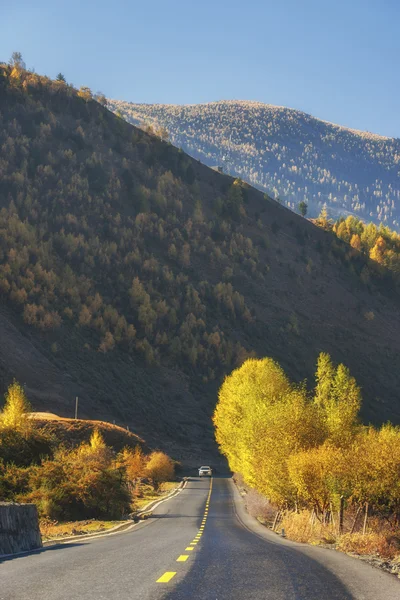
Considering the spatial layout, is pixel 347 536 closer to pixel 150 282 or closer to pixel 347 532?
pixel 347 532

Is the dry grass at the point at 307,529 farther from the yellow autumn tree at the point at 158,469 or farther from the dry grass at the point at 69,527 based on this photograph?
the yellow autumn tree at the point at 158,469

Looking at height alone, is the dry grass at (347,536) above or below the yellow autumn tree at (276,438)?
below

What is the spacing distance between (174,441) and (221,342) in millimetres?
30116

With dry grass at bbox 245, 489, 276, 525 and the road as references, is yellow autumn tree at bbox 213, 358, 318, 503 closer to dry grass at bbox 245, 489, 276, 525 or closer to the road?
dry grass at bbox 245, 489, 276, 525

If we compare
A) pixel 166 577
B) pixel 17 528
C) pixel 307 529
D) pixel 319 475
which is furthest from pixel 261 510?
pixel 166 577

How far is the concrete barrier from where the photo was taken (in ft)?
63.3

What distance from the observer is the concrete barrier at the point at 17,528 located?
1928cm

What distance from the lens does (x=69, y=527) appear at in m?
33.0

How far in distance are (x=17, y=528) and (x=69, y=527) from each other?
1330 centimetres

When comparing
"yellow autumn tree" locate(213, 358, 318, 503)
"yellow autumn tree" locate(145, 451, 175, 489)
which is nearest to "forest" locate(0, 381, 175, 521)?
"yellow autumn tree" locate(213, 358, 318, 503)

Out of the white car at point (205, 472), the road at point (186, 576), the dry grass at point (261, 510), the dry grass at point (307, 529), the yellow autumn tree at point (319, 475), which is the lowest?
the white car at point (205, 472)

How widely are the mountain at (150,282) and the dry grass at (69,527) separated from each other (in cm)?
6017

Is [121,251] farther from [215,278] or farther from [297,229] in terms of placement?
[297,229]

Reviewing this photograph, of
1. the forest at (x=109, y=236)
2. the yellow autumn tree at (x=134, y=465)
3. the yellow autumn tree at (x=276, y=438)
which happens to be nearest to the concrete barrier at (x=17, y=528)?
the yellow autumn tree at (x=276, y=438)
